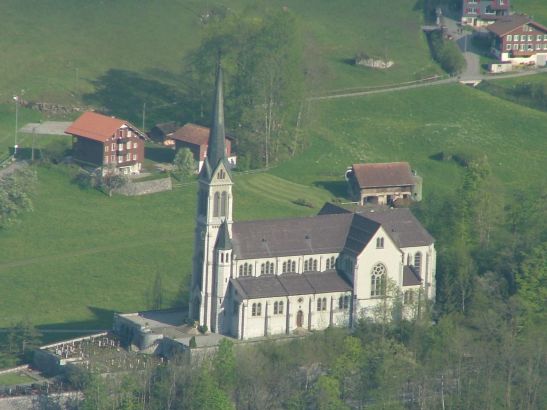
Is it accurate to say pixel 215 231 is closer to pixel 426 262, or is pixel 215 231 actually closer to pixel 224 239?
pixel 224 239

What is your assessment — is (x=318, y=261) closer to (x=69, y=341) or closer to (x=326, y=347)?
(x=326, y=347)

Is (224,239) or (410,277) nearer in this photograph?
(224,239)

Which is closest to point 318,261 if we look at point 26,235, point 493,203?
point 493,203

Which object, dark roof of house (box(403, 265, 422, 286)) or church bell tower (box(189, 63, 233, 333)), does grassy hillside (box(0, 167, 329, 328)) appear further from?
dark roof of house (box(403, 265, 422, 286))

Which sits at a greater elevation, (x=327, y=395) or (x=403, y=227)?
(x=403, y=227)

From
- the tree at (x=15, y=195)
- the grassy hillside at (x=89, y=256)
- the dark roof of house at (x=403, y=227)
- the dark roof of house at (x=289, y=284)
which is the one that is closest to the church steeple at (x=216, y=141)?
the dark roof of house at (x=289, y=284)

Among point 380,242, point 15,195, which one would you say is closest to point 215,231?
point 380,242

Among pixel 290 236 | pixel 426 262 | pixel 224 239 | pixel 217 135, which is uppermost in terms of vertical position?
pixel 217 135
